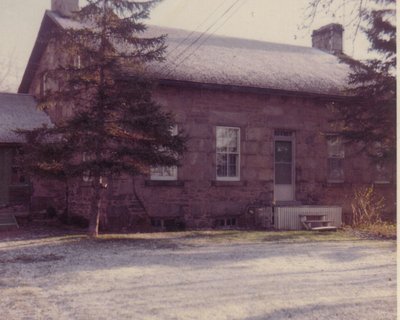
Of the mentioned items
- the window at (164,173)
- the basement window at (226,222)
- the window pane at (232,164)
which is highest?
the window pane at (232,164)

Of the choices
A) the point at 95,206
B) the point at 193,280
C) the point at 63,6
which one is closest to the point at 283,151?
the point at 95,206

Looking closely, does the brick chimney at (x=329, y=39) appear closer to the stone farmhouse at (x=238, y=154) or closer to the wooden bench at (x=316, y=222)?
the stone farmhouse at (x=238, y=154)

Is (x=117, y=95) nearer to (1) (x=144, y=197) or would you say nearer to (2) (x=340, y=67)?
(1) (x=144, y=197)

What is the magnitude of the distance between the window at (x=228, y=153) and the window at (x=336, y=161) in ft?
12.7

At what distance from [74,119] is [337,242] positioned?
23.5 feet

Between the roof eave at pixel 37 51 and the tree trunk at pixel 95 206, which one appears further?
the roof eave at pixel 37 51

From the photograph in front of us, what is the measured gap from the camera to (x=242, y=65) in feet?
55.6

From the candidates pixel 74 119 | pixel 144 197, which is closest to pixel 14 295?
pixel 74 119

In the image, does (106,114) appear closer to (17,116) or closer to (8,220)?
(8,220)

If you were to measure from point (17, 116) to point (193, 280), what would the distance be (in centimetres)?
1234

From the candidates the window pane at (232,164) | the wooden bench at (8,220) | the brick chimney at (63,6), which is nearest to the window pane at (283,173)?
the window pane at (232,164)

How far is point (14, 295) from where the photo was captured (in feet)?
21.1

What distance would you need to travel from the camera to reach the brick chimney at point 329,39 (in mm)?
22892

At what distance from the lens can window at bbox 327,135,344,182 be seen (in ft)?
58.3
